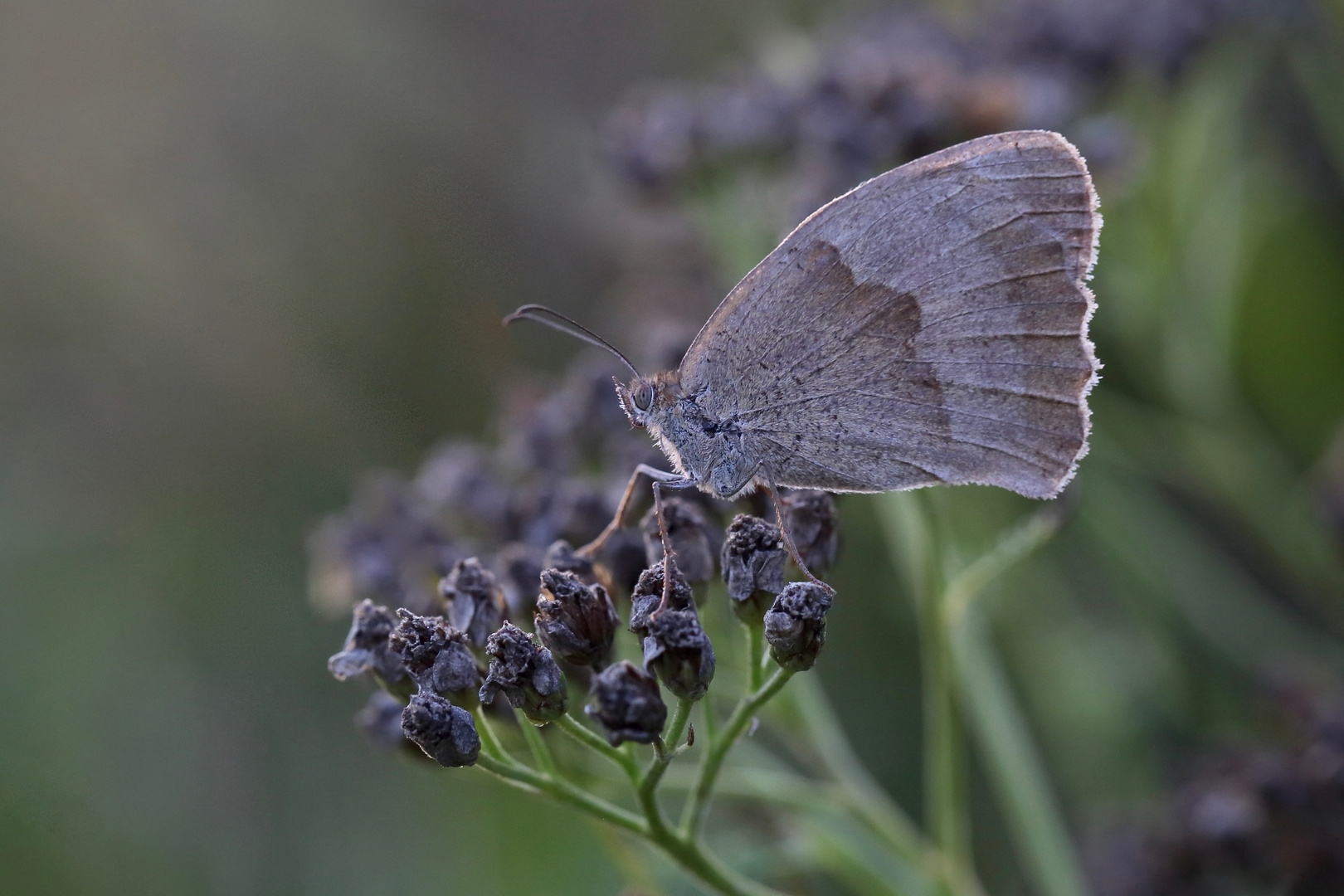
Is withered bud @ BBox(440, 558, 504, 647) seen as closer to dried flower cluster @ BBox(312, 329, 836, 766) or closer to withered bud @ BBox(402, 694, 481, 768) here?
dried flower cluster @ BBox(312, 329, 836, 766)

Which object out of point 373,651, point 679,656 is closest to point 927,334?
point 679,656

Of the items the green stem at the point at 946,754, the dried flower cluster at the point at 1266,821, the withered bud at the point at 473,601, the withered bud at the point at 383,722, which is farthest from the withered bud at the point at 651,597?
the dried flower cluster at the point at 1266,821

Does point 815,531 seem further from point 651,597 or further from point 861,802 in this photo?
point 861,802

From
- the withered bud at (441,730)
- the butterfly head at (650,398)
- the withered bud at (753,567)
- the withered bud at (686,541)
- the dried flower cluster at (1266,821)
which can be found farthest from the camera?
the dried flower cluster at (1266,821)

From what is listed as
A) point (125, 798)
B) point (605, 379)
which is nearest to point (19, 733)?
point (125, 798)

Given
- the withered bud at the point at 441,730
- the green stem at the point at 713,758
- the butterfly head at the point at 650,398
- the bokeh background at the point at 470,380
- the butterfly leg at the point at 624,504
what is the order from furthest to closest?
the bokeh background at the point at 470,380, the butterfly head at the point at 650,398, the butterfly leg at the point at 624,504, the green stem at the point at 713,758, the withered bud at the point at 441,730

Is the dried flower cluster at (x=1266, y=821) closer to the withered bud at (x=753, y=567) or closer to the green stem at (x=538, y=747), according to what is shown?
the withered bud at (x=753, y=567)
